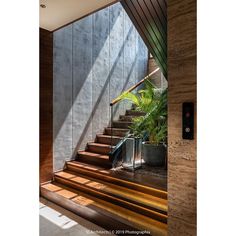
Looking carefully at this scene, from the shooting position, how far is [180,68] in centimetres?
128

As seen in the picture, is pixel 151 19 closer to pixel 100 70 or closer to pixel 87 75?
pixel 87 75

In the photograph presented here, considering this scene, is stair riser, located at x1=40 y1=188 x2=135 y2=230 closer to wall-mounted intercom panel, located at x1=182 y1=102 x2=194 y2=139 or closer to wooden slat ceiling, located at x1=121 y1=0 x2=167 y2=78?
wall-mounted intercom panel, located at x1=182 y1=102 x2=194 y2=139

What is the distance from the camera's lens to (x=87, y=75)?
4.36 m

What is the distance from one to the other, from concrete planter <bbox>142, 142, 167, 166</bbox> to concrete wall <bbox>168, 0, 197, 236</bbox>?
2.26 metres

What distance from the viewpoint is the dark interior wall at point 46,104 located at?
339 centimetres

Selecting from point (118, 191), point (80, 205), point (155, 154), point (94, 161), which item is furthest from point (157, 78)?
point (80, 205)

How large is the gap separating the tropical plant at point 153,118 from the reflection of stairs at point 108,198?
1.02 meters

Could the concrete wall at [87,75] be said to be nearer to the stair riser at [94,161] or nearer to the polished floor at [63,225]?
the stair riser at [94,161]

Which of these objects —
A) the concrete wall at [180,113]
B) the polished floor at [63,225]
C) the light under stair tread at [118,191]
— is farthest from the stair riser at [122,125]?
the concrete wall at [180,113]

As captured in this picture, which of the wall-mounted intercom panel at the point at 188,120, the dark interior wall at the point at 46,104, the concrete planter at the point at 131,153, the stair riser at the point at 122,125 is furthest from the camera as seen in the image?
the stair riser at the point at 122,125
